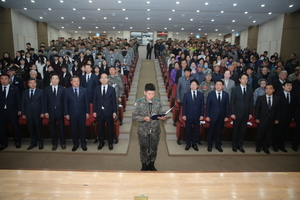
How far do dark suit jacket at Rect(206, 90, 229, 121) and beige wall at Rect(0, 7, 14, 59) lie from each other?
12269mm

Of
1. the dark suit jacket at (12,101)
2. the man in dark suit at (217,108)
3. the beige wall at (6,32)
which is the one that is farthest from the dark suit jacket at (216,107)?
the beige wall at (6,32)

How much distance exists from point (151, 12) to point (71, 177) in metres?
12.4

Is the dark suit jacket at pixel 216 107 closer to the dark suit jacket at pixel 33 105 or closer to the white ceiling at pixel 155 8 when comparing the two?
the dark suit jacket at pixel 33 105

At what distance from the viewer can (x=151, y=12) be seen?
1316cm

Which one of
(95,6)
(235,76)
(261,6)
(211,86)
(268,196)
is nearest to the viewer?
(268,196)

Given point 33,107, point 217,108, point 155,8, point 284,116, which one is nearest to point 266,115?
point 284,116

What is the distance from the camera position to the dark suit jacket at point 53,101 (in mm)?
4199

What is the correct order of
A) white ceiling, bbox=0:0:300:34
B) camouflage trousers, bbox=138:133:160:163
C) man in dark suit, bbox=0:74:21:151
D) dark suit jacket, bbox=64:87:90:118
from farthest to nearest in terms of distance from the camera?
white ceiling, bbox=0:0:300:34, man in dark suit, bbox=0:74:21:151, dark suit jacket, bbox=64:87:90:118, camouflage trousers, bbox=138:133:160:163

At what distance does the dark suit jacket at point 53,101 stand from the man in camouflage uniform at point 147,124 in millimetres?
1923

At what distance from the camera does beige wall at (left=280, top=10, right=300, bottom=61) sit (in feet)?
37.6

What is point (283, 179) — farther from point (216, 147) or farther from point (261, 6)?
point (261, 6)

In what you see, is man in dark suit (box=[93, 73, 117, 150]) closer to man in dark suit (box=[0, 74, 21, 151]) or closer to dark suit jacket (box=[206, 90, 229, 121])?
man in dark suit (box=[0, 74, 21, 151])

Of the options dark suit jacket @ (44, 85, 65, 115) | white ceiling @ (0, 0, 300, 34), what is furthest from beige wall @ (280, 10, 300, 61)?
dark suit jacket @ (44, 85, 65, 115)

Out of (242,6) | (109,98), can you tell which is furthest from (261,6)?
(109,98)
